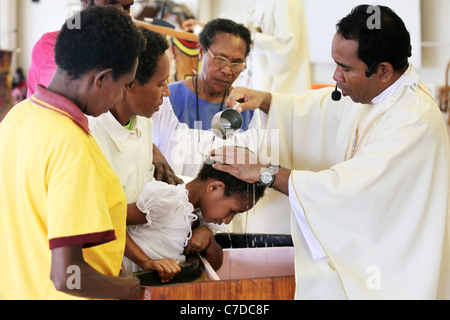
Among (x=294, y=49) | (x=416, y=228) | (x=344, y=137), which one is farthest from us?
(x=294, y=49)

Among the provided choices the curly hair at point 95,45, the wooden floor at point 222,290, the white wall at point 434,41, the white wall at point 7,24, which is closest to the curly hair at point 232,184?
the wooden floor at point 222,290

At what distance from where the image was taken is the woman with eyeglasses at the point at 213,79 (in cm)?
277

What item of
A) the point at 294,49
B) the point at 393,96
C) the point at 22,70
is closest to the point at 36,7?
the point at 22,70

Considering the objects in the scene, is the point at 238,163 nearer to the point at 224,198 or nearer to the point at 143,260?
the point at 224,198

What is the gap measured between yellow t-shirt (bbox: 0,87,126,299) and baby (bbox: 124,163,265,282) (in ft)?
1.41

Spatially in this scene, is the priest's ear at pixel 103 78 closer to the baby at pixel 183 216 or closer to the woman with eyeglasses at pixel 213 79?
the baby at pixel 183 216

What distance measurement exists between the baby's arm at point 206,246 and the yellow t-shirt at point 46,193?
1.84ft

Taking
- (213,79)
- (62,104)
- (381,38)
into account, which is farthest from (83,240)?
(213,79)

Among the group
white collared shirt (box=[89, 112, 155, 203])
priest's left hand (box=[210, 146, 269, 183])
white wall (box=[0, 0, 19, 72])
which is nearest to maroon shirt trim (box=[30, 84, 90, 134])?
white collared shirt (box=[89, 112, 155, 203])

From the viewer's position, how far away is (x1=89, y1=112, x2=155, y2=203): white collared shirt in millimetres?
1887

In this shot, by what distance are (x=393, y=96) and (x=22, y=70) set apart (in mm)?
7176

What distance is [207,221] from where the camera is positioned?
2127mm

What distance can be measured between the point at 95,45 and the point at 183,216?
78 centimetres
